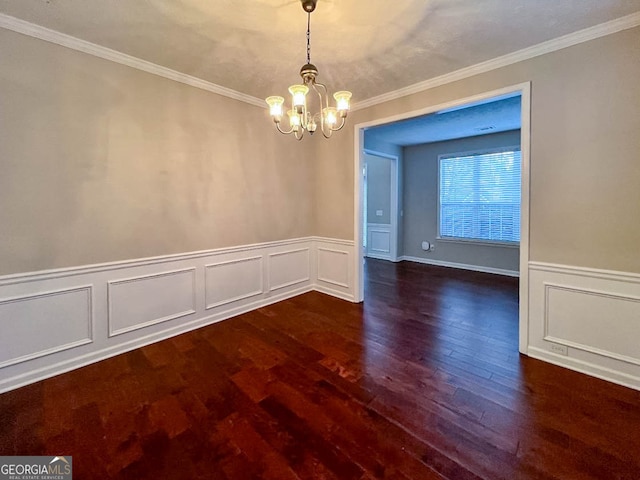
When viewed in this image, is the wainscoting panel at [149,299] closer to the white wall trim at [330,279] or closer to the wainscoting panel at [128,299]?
the wainscoting panel at [128,299]

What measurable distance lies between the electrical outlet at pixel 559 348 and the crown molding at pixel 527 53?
8.17 ft

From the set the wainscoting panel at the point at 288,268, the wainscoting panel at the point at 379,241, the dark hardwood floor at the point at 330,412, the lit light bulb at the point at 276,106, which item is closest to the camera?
the dark hardwood floor at the point at 330,412

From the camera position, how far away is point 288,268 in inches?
169

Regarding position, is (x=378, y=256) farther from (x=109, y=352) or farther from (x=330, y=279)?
(x=109, y=352)

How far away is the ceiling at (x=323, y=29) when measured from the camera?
6.54 feet

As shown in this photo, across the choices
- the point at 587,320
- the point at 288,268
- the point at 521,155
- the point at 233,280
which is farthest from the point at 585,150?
the point at 233,280

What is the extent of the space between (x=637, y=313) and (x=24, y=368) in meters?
4.71

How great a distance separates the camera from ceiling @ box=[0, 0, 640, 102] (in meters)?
1.99

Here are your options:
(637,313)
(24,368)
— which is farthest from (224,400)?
(637,313)

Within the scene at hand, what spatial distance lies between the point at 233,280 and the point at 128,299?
114 cm

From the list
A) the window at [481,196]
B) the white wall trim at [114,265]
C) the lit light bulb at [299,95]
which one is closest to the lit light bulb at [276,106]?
the lit light bulb at [299,95]

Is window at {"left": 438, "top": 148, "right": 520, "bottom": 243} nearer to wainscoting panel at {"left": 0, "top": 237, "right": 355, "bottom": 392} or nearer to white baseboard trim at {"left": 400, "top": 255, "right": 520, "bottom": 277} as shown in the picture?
white baseboard trim at {"left": 400, "top": 255, "right": 520, "bottom": 277}

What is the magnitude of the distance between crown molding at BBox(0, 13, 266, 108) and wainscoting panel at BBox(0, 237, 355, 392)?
1812mm

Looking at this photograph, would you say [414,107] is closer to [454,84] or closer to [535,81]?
[454,84]
